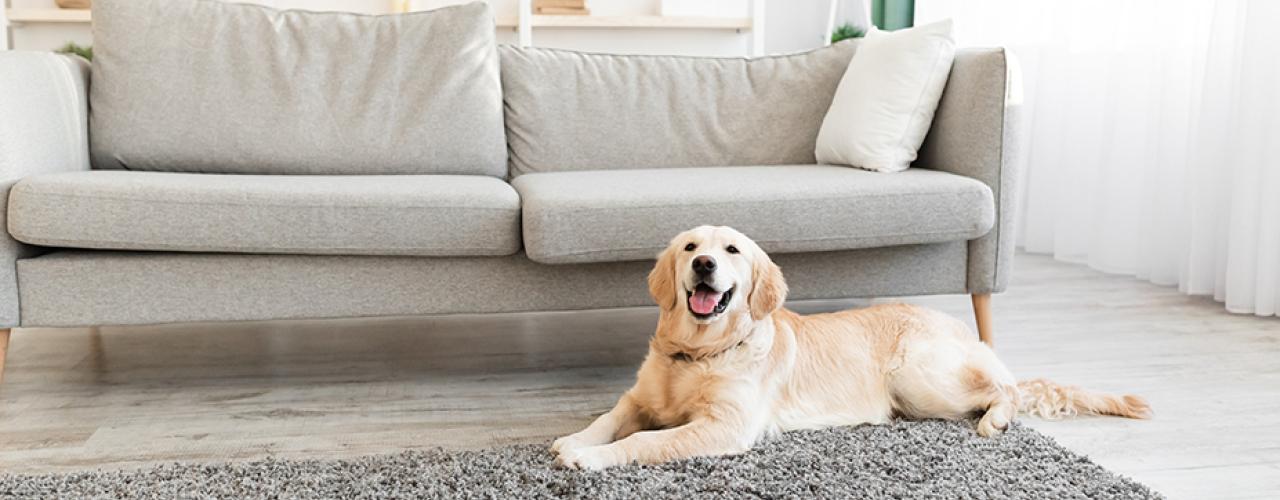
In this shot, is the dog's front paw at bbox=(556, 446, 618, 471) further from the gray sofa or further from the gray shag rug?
the gray sofa

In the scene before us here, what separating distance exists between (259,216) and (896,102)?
5.06 feet

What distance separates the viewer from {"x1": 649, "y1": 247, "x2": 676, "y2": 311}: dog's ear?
1954 mm

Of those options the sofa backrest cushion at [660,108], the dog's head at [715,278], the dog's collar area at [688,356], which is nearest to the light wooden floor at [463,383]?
the dog's collar area at [688,356]

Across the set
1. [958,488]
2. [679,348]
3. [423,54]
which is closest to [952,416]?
[958,488]

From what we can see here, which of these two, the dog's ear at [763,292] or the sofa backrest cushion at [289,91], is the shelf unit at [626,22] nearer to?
the sofa backrest cushion at [289,91]

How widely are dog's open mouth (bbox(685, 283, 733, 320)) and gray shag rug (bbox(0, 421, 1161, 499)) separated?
250 mm

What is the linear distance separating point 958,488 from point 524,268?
3.40ft

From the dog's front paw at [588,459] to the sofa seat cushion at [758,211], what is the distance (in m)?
0.54

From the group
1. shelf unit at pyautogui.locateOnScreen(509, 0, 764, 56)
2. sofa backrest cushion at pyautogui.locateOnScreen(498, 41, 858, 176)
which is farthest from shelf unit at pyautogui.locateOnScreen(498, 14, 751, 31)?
sofa backrest cushion at pyautogui.locateOnScreen(498, 41, 858, 176)

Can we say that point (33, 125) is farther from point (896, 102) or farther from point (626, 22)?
point (626, 22)

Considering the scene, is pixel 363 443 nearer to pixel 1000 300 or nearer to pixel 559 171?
pixel 559 171

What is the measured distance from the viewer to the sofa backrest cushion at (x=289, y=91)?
9.02 ft

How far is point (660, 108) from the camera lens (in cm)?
308

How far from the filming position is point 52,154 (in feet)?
8.08
